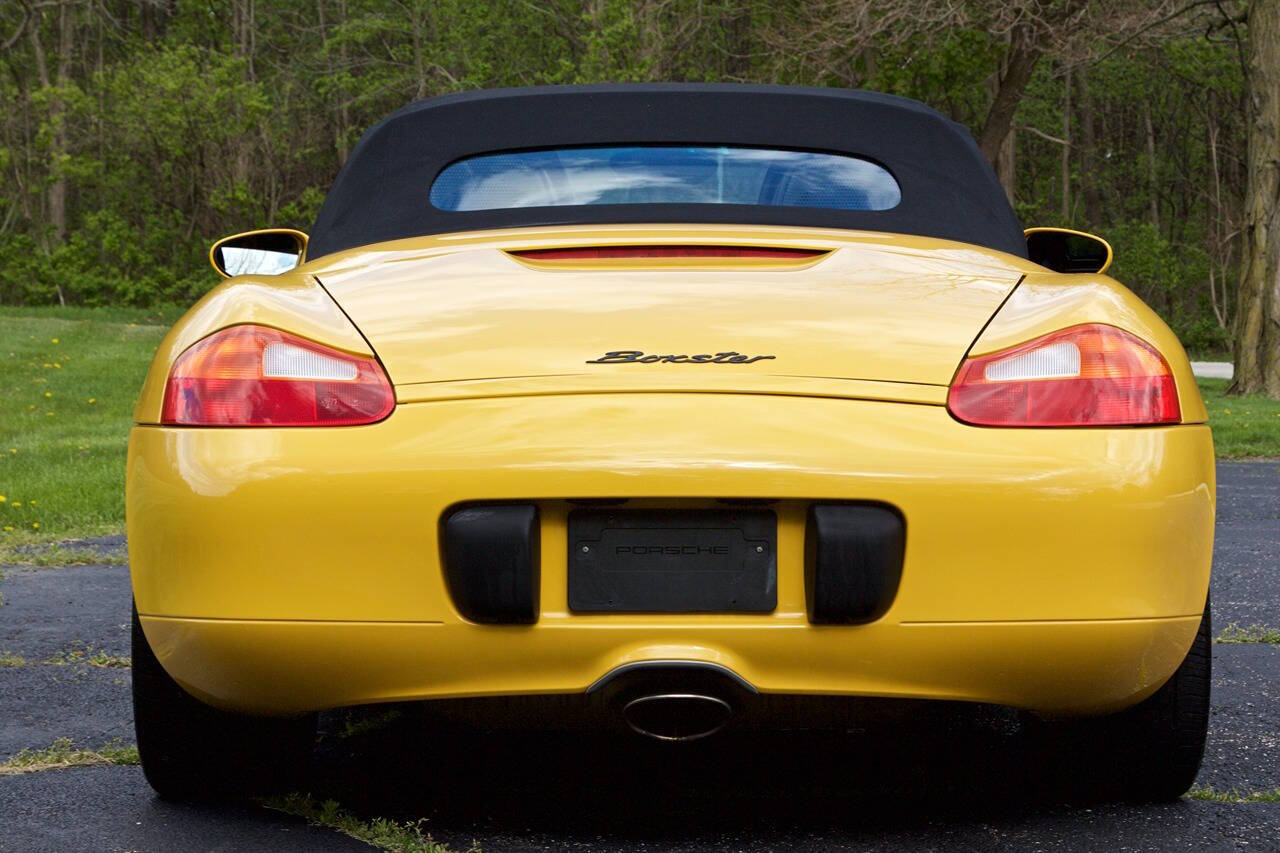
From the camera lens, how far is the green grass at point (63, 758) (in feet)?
10.5

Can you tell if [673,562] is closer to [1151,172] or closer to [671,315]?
[671,315]

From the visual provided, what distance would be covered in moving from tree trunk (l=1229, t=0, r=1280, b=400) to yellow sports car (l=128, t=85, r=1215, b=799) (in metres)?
17.5

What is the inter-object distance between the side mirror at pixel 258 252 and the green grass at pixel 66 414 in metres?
3.27

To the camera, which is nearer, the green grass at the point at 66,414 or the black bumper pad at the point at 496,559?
the black bumper pad at the point at 496,559

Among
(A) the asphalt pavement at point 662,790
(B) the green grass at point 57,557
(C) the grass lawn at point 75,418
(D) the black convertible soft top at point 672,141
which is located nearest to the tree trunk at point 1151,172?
(C) the grass lawn at point 75,418

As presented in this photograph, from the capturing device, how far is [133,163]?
107 feet

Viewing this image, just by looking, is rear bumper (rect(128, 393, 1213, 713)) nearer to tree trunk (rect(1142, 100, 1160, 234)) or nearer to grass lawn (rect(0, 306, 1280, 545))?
grass lawn (rect(0, 306, 1280, 545))

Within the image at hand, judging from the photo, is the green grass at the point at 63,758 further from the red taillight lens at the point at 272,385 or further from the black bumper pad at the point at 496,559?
the black bumper pad at the point at 496,559

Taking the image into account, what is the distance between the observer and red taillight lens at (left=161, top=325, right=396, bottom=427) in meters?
2.49

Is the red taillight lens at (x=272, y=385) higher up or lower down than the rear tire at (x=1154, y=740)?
higher up

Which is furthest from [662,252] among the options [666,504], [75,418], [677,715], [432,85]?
[432,85]

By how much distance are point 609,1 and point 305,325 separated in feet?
91.2

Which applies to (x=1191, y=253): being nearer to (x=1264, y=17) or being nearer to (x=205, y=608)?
(x=1264, y=17)

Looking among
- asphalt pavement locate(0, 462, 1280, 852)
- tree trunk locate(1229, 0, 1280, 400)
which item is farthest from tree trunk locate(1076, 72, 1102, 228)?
asphalt pavement locate(0, 462, 1280, 852)
